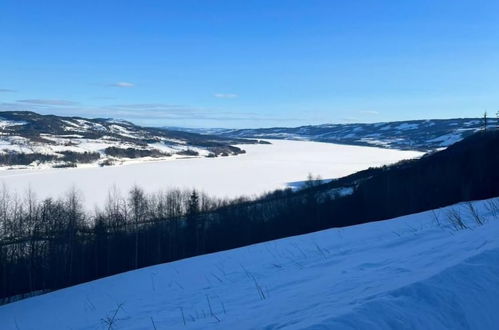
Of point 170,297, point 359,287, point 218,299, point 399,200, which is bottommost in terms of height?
point 399,200

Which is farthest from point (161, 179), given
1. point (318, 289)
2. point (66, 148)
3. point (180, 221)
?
point (318, 289)

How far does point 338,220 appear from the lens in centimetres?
4578

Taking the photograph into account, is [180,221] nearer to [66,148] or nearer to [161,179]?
[161,179]

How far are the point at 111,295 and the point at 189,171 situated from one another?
8226 centimetres

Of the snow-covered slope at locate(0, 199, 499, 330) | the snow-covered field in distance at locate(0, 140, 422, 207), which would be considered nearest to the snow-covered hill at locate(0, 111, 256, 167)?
the snow-covered field in distance at locate(0, 140, 422, 207)

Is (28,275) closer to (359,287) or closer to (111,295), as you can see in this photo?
(111,295)

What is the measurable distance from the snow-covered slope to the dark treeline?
14.9 metres

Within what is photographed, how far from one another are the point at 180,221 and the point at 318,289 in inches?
1528

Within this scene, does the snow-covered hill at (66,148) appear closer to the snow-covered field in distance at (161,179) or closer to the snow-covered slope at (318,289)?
the snow-covered field in distance at (161,179)

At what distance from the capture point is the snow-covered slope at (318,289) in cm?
430

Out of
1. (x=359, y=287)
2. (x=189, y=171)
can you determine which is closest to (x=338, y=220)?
(x=359, y=287)

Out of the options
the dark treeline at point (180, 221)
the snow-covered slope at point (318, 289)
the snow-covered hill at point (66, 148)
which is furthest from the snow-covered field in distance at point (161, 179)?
the snow-covered slope at point (318, 289)

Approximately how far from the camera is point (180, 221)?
146 feet

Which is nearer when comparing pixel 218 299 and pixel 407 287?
pixel 407 287
